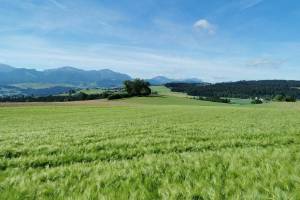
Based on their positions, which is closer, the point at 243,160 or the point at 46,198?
the point at 46,198

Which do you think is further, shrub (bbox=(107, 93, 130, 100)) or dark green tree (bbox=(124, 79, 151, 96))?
dark green tree (bbox=(124, 79, 151, 96))

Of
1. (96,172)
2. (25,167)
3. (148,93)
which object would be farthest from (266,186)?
(148,93)

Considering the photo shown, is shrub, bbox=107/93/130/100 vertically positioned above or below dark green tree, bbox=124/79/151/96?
below

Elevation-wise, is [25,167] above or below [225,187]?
below

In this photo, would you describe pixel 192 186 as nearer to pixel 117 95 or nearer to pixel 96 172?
pixel 96 172

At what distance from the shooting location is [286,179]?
4.68 m

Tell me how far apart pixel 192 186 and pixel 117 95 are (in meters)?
157

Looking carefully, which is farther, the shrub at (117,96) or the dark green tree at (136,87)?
the dark green tree at (136,87)

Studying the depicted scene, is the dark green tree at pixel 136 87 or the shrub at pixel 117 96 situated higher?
the dark green tree at pixel 136 87

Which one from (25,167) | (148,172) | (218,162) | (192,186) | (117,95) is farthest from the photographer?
(117,95)

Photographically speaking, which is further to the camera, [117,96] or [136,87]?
[136,87]

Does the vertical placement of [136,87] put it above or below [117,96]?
above

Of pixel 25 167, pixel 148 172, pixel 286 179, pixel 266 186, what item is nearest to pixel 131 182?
pixel 148 172

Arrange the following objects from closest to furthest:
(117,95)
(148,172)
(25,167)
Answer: (148,172), (25,167), (117,95)
